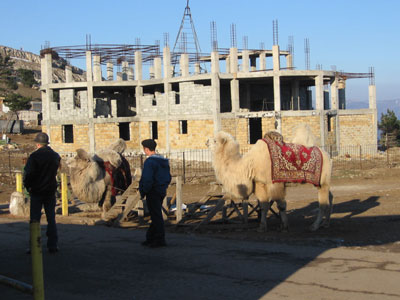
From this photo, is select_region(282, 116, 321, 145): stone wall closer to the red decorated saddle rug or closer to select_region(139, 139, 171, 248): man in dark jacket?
the red decorated saddle rug

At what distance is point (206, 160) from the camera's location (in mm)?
34969

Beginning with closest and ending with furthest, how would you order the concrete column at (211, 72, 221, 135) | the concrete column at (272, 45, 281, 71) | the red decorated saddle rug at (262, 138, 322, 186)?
the red decorated saddle rug at (262, 138, 322, 186) → the concrete column at (211, 72, 221, 135) → the concrete column at (272, 45, 281, 71)

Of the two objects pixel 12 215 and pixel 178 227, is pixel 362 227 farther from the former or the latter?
pixel 12 215

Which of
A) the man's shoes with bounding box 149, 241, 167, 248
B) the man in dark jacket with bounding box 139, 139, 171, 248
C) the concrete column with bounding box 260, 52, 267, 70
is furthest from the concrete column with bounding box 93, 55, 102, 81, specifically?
the man's shoes with bounding box 149, 241, 167, 248

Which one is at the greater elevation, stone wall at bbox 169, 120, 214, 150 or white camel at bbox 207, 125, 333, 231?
stone wall at bbox 169, 120, 214, 150

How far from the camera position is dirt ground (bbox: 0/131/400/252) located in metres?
10.1

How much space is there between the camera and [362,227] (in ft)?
37.9

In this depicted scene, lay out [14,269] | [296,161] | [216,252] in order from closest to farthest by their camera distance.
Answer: [14,269], [216,252], [296,161]

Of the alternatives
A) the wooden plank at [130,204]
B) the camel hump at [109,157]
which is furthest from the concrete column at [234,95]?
Result: the wooden plank at [130,204]

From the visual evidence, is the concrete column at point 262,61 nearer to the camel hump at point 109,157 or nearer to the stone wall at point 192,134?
the stone wall at point 192,134

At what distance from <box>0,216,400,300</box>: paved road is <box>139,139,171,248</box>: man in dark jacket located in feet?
0.86

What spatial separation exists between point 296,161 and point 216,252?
348cm

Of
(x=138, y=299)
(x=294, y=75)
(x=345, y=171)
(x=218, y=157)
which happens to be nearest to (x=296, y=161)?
(x=218, y=157)

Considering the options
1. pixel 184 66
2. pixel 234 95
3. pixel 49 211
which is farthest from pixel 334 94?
pixel 49 211
